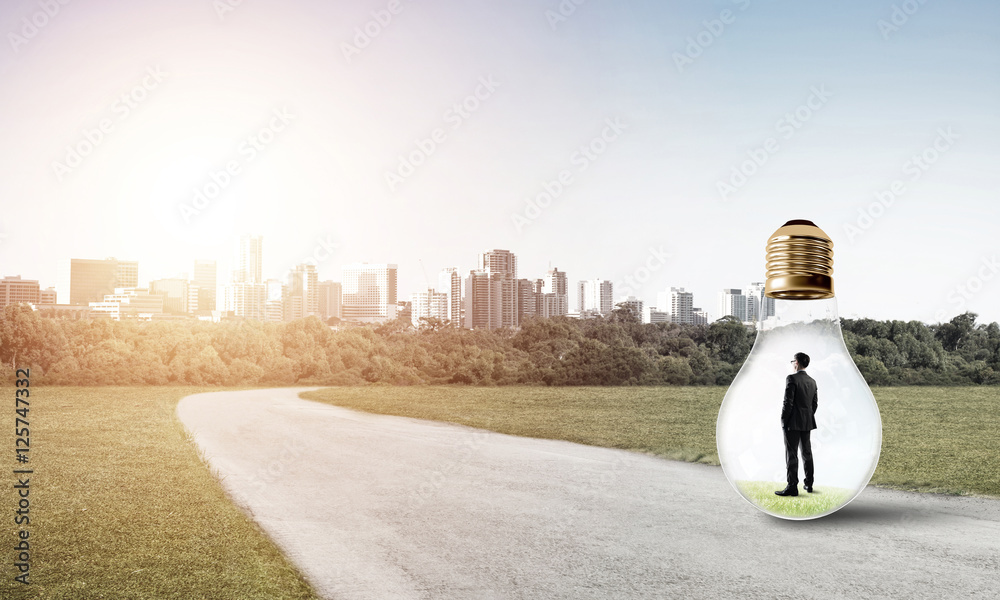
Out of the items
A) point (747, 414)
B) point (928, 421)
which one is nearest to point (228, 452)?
point (747, 414)

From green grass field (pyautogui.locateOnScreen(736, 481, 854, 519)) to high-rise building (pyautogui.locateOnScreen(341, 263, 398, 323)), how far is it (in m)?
46.6

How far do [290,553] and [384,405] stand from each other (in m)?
21.8

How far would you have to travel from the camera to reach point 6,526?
29.5ft

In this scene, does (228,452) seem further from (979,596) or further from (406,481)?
(979,596)

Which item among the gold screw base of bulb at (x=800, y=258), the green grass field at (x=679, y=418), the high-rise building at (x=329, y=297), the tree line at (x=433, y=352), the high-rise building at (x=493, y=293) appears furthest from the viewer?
the high-rise building at (x=329, y=297)

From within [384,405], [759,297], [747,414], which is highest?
[759,297]

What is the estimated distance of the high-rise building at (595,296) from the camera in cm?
4314

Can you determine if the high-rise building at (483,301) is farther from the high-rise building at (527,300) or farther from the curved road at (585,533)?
the curved road at (585,533)

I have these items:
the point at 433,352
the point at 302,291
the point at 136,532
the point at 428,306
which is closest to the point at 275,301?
the point at 302,291

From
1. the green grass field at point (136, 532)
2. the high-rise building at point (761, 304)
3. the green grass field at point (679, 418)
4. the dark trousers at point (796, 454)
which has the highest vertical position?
the high-rise building at point (761, 304)

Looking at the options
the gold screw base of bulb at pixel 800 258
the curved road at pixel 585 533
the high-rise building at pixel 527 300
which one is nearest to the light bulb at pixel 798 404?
the gold screw base of bulb at pixel 800 258

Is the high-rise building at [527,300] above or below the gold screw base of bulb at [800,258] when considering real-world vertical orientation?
above

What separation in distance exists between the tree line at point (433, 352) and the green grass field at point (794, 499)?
26.6 m

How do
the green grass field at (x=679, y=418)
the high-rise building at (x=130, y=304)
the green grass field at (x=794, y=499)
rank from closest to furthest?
the green grass field at (x=794, y=499), the green grass field at (x=679, y=418), the high-rise building at (x=130, y=304)
